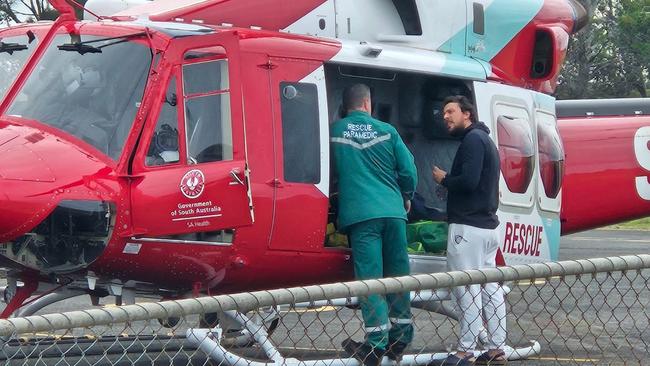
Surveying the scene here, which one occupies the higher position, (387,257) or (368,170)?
(368,170)

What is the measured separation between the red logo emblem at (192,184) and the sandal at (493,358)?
200 cm

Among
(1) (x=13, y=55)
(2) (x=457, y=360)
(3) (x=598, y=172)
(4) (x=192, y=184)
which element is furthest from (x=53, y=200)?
(3) (x=598, y=172)

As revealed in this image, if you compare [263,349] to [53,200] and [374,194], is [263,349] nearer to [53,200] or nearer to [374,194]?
[374,194]

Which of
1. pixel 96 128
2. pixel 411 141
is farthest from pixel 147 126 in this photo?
pixel 411 141

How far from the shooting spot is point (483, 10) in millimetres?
10016

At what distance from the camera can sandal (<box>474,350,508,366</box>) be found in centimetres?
758

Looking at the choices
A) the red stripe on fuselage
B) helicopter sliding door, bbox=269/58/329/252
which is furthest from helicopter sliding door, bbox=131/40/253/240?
the red stripe on fuselage

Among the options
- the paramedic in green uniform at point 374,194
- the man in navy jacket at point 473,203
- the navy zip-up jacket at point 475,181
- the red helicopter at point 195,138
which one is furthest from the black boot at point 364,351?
the navy zip-up jacket at point 475,181

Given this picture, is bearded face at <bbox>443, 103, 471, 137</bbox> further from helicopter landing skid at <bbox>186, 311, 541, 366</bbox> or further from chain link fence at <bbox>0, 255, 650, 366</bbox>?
helicopter landing skid at <bbox>186, 311, 541, 366</bbox>

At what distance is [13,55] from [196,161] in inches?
63.7

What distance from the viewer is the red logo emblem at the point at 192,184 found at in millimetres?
7426

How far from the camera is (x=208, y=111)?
769 cm

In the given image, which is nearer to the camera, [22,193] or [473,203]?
[22,193]

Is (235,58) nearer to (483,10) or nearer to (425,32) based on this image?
(425,32)
